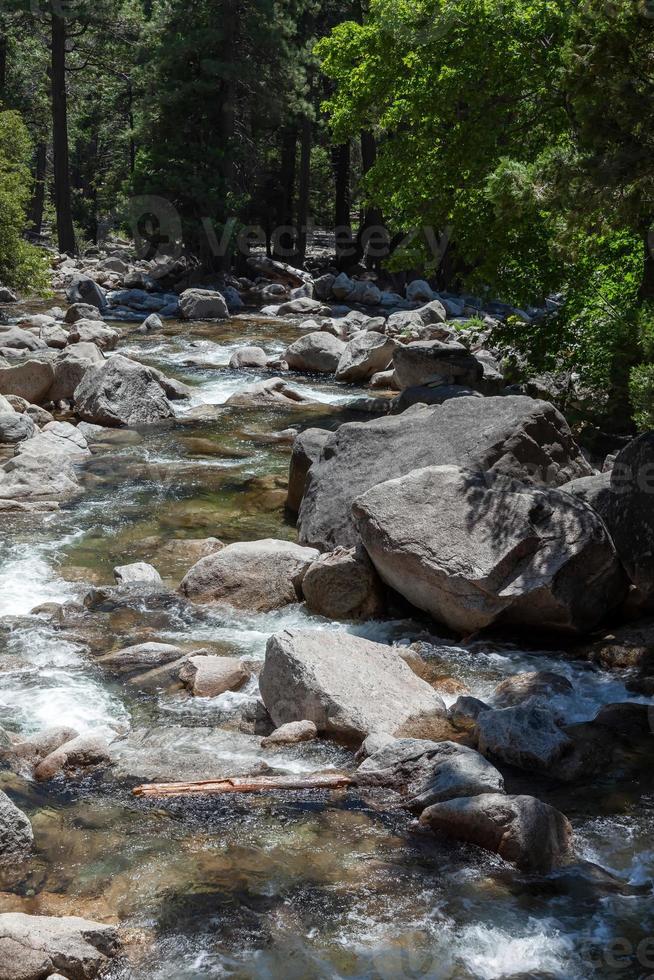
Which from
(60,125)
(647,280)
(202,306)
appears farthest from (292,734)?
(60,125)

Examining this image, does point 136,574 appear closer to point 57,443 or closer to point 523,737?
point 523,737

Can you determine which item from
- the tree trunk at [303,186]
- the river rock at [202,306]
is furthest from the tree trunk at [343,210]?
the river rock at [202,306]

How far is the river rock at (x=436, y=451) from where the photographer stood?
31.6ft

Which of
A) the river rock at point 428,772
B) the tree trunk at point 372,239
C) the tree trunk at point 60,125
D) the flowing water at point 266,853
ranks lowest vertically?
the flowing water at point 266,853

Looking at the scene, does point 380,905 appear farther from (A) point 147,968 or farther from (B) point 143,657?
(B) point 143,657

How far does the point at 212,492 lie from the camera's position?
12.3m

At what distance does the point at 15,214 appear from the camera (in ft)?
74.2

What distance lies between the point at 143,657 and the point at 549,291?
8010mm

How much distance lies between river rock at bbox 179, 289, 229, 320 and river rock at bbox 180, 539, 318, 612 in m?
18.2

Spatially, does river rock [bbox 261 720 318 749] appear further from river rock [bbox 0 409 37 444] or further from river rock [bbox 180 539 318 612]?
river rock [bbox 0 409 37 444]

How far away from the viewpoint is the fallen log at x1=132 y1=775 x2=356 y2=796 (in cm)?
593

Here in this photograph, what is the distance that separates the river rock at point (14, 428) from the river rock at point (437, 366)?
5.85m

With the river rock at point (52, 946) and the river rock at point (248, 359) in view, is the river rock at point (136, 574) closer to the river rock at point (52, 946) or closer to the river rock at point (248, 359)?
the river rock at point (52, 946)

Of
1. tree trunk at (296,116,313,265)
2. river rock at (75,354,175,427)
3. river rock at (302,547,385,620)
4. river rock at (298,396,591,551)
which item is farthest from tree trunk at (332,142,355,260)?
river rock at (302,547,385,620)
